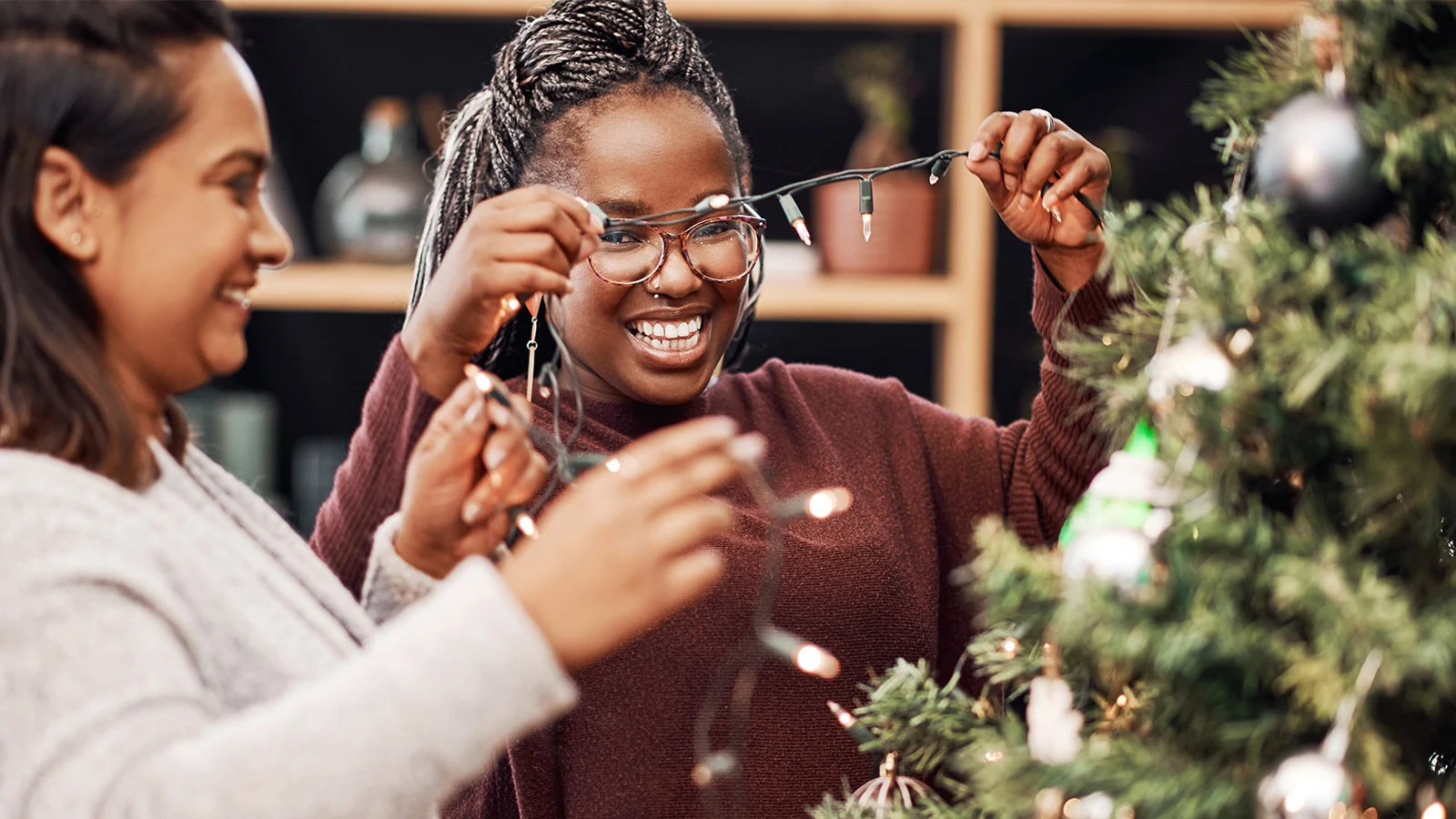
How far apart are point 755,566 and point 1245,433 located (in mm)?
511

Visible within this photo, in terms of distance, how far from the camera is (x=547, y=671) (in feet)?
1.98

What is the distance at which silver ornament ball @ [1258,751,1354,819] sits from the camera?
1.77 feet

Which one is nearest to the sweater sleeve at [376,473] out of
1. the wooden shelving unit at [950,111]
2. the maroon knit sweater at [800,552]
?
the maroon knit sweater at [800,552]

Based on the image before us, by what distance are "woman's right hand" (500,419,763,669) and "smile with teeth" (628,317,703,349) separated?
0.44 m

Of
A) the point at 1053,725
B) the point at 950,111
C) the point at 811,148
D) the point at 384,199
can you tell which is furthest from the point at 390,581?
the point at 811,148

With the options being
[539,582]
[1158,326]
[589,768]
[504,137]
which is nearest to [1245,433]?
[1158,326]

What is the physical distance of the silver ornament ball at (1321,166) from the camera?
23.7 inches

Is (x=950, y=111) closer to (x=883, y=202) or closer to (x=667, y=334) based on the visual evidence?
(x=883, y=202)

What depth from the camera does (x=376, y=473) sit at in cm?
114

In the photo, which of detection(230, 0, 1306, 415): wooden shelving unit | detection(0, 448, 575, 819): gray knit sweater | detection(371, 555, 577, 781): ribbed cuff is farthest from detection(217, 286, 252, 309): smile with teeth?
detection(230, 0, 1306, 415): wooden shelving unit

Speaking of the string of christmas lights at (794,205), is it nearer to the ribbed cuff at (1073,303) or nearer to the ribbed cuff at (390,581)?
the ribbed cuff at (1073,303)

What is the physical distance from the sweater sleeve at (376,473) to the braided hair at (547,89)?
0.25ft

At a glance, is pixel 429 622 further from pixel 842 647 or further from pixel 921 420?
pixel 921 420

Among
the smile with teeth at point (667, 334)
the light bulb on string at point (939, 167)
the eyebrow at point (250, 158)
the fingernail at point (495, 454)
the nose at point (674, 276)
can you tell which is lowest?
the fingernail at point (495, 454)
